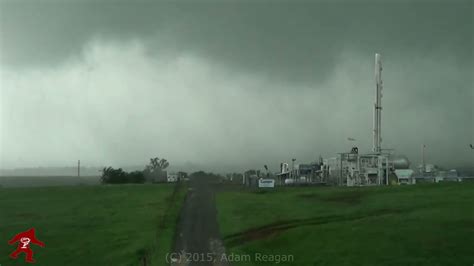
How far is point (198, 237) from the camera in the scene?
1949 inches

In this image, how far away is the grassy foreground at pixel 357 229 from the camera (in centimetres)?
3828

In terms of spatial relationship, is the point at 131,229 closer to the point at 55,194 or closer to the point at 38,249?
the point at 38,249

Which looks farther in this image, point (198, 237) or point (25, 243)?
point (198, 237)

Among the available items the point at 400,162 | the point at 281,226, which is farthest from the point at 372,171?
the point at 281,226

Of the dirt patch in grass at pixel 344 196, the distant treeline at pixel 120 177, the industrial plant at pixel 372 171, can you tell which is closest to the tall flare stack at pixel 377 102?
the industrial plant at pixel 372 171

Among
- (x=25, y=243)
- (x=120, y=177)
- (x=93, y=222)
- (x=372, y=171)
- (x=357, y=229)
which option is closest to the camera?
(x=357, y=229)

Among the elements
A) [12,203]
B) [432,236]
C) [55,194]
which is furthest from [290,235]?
[55,194]

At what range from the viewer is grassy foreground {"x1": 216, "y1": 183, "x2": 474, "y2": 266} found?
38.3 meters

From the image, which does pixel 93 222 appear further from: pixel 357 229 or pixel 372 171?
pixel 372 171

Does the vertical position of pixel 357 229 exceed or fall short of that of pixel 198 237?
it exceeds it

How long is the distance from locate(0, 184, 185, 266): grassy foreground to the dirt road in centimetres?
119

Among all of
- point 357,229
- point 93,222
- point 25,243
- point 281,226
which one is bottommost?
point 25,243

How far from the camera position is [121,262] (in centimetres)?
4241

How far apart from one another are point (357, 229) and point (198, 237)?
1440 centimetres
